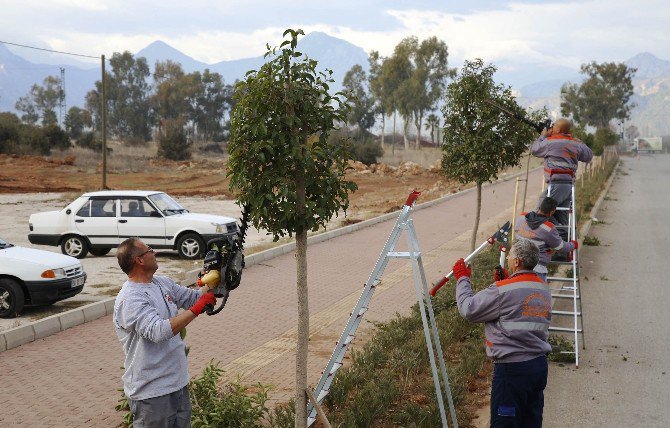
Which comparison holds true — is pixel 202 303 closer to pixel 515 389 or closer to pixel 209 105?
pixel 515 389

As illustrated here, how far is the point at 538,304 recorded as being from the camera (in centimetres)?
569

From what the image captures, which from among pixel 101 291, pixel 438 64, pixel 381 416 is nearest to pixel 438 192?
pixel 101 291

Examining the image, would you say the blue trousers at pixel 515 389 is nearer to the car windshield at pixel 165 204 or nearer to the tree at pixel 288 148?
the tree at pixel 288 148

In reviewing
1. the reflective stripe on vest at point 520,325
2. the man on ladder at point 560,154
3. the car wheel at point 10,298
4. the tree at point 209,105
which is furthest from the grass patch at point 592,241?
the tree at point 209,105

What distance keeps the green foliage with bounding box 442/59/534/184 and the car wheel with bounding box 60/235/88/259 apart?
26.5 feet

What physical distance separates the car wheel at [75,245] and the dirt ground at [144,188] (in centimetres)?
35

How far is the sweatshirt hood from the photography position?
30.3ft

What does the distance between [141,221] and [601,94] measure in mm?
72609

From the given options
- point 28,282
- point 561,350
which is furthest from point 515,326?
point 28,282

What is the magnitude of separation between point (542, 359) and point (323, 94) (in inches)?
99.7

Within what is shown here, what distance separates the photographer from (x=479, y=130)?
47.8 ft

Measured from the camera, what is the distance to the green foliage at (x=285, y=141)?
18.7ft

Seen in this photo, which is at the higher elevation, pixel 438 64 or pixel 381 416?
pixel 438 64

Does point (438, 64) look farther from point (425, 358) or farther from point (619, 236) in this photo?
point (425, 358)
